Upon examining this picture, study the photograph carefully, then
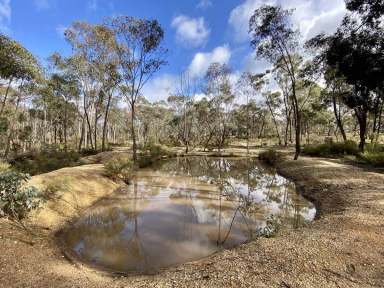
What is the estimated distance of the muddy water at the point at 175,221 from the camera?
220 inches

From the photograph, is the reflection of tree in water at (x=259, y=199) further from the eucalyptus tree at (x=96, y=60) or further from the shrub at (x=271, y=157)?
the eucalyptus tree at (x=96, y=60)

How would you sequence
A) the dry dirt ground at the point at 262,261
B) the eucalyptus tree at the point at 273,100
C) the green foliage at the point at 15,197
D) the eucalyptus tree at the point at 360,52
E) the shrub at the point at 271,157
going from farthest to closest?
1. the eucalyptus tree at the point at 273,100
2. the shrub at the point at 271,157
3. the eucalyptus tree at the point at 360,52
4. the green foliage at the point at 15,197
5. the dry dirt ground at the point at 262,261

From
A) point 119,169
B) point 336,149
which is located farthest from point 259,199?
point 336,149

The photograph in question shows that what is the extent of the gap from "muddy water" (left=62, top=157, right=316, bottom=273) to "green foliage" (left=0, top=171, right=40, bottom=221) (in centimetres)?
116

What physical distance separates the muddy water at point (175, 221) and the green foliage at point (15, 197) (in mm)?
1157

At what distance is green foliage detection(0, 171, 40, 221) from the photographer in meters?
5.90

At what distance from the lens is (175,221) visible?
307 inches

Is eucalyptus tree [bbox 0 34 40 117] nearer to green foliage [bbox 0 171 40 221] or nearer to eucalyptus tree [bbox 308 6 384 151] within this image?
green foliage [bbox 0 171 40 221]

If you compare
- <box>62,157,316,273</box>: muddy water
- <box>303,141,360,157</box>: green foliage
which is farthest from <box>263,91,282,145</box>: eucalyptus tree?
<box>62,157,316,273</box>: muddy water

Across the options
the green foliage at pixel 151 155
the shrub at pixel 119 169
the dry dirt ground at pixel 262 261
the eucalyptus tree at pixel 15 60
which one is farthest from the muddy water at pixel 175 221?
the eucalyptus tree at pixel 15 60

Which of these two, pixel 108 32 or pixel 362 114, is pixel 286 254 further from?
pixel 362 114

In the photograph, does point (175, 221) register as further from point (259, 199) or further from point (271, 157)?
point (271, 157)

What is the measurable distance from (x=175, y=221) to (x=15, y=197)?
4208 mm

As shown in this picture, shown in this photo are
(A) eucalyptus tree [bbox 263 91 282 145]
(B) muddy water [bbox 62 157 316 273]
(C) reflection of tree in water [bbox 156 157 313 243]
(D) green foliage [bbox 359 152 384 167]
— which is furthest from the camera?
(A) eucalyptus tree [bbox 263 91 282 145]
